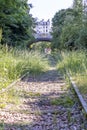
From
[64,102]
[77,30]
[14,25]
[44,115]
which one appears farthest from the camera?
[77,30]

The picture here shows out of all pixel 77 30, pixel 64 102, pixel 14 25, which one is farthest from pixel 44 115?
pixel 77 30

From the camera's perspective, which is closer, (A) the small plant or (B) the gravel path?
(B) the gravel path

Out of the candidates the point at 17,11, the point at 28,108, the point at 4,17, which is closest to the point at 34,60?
the point at 4,17

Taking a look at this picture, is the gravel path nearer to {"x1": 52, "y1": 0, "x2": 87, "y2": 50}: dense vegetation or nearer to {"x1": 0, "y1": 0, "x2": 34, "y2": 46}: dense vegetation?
{"x1": 0, "y1": 0, "x2": 34, "y2": 46}: dense vegetation

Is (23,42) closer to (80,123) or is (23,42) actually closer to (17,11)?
(17,11)

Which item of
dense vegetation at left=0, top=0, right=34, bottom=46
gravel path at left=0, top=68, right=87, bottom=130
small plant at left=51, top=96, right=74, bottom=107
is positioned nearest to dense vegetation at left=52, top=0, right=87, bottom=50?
dense vegetation at left=0, top=0, right=34, bottom=46

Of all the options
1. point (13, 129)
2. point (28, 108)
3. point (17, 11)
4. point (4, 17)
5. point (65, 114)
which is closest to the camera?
point (13, 129)

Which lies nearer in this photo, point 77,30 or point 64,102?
point 64,102

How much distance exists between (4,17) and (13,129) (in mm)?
18798

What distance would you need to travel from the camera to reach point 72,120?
5656 millimetres

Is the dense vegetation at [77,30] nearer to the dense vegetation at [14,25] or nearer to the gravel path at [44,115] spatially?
the dense vegetation at [14,25]

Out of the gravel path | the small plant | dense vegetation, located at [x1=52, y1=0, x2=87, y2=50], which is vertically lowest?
the small plant

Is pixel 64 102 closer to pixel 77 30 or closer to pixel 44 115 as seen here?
pixel 44 115

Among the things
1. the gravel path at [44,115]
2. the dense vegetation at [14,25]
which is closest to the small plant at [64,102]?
the gravel path at [44,115]
